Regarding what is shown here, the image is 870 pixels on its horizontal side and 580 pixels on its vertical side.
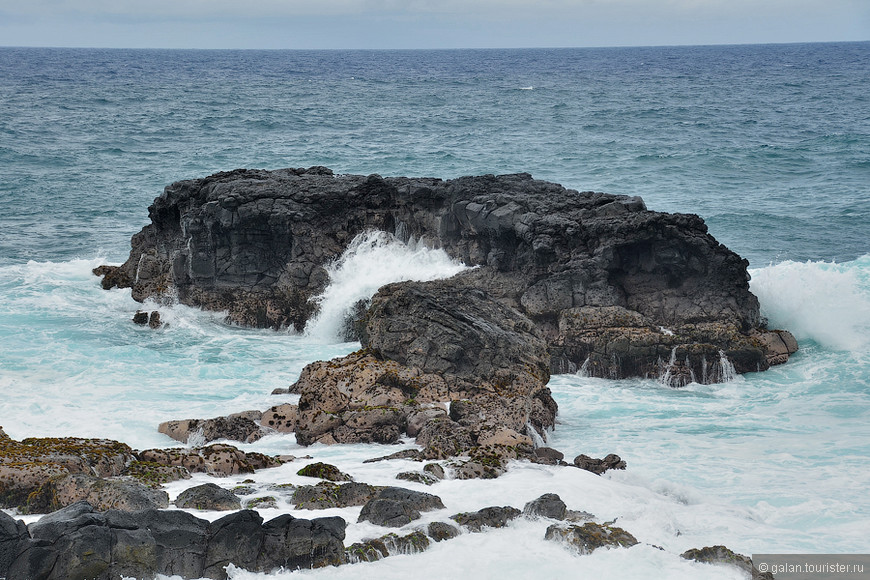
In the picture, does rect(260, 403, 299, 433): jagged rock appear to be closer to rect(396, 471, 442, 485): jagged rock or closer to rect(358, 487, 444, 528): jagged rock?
rect(396, 471, 442, 485): jagged rock

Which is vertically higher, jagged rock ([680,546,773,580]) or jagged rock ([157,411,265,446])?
jagged rock ([680,546,773,580])

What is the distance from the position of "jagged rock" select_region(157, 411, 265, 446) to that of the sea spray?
345 inches

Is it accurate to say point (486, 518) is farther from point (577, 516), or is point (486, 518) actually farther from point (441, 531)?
point (577, 516)

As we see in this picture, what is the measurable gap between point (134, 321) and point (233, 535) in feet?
62.8

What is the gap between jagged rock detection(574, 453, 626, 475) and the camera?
1800 cm

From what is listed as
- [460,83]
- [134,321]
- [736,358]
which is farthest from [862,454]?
[460,83]

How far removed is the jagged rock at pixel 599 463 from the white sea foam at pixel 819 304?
11.8m

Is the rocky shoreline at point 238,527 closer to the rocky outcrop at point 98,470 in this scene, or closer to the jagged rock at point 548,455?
the rocky outcrop at point 98,470

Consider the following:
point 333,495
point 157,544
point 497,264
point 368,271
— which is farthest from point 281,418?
point 368,271

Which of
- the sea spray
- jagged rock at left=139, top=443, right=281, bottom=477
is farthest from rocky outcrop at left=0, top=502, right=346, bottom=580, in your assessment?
the sea spray

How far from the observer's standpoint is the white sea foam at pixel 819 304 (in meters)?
27.4

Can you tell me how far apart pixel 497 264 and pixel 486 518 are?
48.4 ft

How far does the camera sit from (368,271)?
98.8 feet

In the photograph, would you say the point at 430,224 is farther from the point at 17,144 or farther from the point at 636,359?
the point at 17,144
